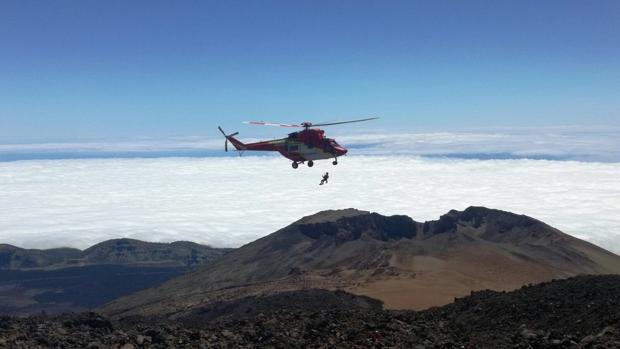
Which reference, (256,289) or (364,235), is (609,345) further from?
(364,235)

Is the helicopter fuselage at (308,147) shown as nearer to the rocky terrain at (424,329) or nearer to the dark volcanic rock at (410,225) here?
the rocky terrain at (424,329)

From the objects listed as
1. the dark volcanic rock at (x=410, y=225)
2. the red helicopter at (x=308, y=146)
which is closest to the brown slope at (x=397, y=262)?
the dark volcanic rock at (x=410, y=225)

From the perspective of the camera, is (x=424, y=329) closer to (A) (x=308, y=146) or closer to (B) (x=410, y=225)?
(A) (x=308, y=146)

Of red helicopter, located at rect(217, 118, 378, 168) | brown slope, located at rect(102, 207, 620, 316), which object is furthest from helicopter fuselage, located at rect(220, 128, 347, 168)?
brown slope, located at rect(102, 207, 620, 316)

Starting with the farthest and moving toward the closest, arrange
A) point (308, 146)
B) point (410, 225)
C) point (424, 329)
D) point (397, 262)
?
point (410, 225), point (397, 262), point (308, 146), point (424, 329)

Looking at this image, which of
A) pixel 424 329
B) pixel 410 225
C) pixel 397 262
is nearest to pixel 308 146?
pixel 424 329
